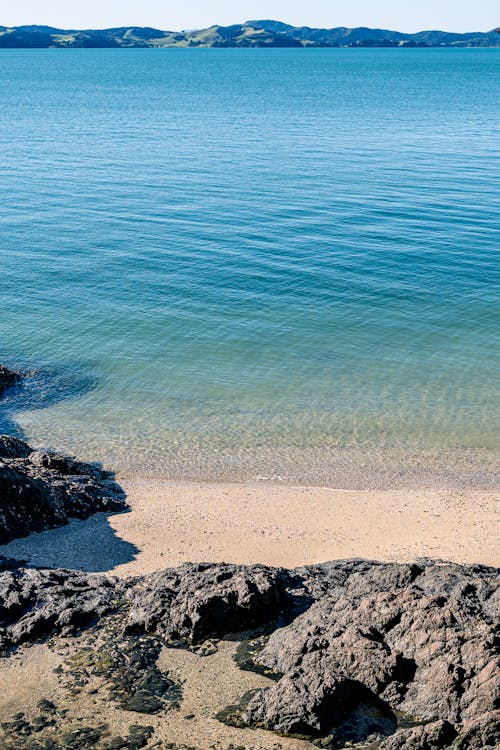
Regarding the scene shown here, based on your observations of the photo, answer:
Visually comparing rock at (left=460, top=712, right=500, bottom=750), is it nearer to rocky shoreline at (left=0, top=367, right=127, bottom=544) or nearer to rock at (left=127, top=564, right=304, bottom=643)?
rock at (left=127, top=564, right=304, bottom=643)

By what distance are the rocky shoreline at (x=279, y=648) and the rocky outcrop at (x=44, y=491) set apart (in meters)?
1.48

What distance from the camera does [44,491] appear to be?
16062 mm

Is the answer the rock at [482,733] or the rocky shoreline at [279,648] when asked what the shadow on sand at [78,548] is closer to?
the rocky shoreline at [279,648]

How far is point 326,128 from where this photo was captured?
78062mm

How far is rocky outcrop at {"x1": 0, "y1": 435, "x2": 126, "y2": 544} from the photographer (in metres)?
15.3

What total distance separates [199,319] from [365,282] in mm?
7707

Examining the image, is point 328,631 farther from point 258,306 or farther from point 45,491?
point 258,306

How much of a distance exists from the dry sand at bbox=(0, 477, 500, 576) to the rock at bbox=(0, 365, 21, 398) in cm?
740

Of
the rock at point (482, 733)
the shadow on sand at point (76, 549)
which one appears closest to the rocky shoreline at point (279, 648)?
the rock at point (482, 733)

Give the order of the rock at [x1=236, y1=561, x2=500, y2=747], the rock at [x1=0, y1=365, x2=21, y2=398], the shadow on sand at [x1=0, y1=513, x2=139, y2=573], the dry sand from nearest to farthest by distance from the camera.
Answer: the rock at [x1=236, y1=561, x2=500, y2=747]
the shadow on sand at [x1=0, y1=513, x2=139, y2=573]
the dry sand
the rock at [x1=0, y1=365, x2=21, y2=398]

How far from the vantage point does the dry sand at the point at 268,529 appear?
15.2 m

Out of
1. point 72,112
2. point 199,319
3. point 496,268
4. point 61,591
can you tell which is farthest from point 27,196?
point 72,112

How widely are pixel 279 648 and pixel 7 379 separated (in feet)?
53.8

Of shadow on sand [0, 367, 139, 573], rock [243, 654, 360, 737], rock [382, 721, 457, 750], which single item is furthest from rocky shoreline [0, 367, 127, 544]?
rock [382, 721, 457, 750]
